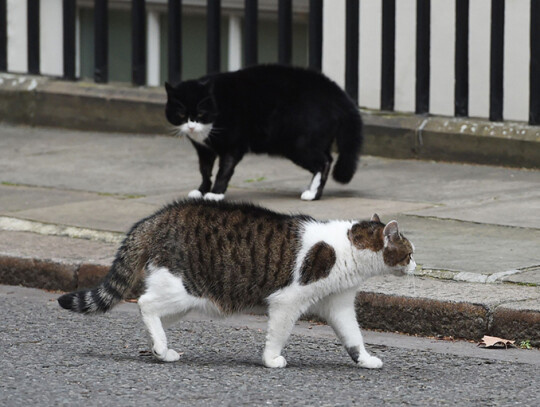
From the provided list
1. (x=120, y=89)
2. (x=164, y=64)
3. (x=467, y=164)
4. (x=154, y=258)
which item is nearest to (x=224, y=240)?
(x=154, y=258)

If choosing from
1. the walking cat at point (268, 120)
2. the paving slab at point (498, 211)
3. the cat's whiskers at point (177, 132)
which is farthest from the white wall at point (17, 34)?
the paving slab at point (498, 211)

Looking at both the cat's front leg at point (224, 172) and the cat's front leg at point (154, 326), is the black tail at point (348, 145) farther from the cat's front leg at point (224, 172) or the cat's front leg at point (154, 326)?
the cat's front leg at point (154, 326)

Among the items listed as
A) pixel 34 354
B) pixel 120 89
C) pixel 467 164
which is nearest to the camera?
pixel 34 354

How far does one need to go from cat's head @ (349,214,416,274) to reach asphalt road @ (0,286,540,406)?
466 mm

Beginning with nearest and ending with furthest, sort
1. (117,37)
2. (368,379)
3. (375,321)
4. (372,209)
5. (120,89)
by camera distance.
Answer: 1. (368,379)
2. (375,321)
3. (372,209)
4. (120,89)
5. (117,37)

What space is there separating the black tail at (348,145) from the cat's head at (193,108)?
1.05 meters

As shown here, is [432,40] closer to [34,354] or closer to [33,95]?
[33,95]

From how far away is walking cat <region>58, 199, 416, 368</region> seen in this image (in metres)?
5.09

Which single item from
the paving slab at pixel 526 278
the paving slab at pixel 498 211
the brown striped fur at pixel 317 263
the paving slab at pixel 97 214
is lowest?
the paving slab at pixel 97 214

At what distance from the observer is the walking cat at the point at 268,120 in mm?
8688

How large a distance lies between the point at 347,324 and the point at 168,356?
821 millimetres

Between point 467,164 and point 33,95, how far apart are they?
5.04 m

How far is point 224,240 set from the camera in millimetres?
5219

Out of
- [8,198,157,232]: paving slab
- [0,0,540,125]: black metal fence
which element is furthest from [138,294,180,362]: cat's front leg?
[0,0,540,125]: black metal fence
